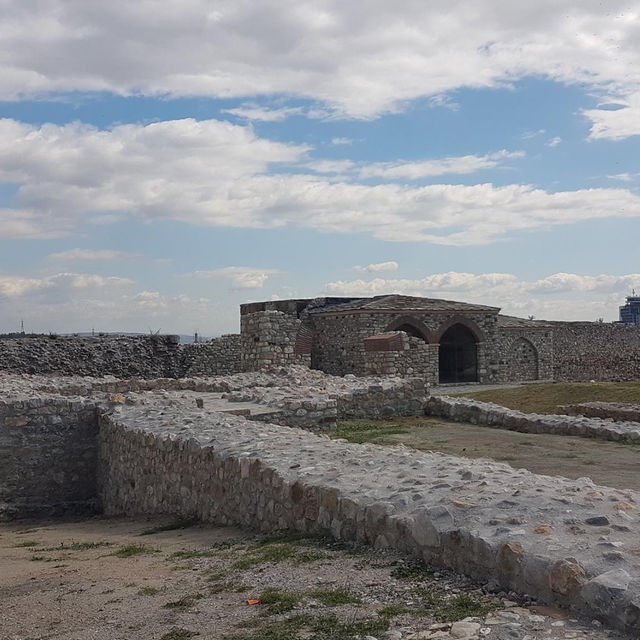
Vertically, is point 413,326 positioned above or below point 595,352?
above

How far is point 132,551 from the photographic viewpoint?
5.86m

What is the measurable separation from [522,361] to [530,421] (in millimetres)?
23923

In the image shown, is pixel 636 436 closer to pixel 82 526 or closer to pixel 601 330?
pixel 82 526

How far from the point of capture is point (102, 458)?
1006cm

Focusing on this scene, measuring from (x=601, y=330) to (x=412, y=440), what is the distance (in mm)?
32483

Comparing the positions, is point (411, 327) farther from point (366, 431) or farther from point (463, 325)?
point (366, 431)

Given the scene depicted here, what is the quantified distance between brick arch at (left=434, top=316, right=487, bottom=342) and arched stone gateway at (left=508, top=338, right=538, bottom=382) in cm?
496

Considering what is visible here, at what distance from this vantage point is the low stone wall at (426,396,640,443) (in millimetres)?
9656

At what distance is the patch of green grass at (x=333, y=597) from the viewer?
11.8 feet

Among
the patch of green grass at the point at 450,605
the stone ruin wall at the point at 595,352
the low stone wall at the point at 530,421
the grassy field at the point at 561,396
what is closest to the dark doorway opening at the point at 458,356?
the stone ruin wall at the point at 595,352

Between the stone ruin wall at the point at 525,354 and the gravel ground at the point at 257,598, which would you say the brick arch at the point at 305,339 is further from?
the gravel ground at the point at 257,598

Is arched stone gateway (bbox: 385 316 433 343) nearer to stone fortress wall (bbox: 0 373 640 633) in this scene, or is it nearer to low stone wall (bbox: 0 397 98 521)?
stone fortress wall (bbox: 0 373 640 633)

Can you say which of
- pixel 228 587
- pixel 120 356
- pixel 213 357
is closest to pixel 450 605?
pixel 228 587

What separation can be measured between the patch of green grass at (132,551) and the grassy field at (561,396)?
11.1 meters
